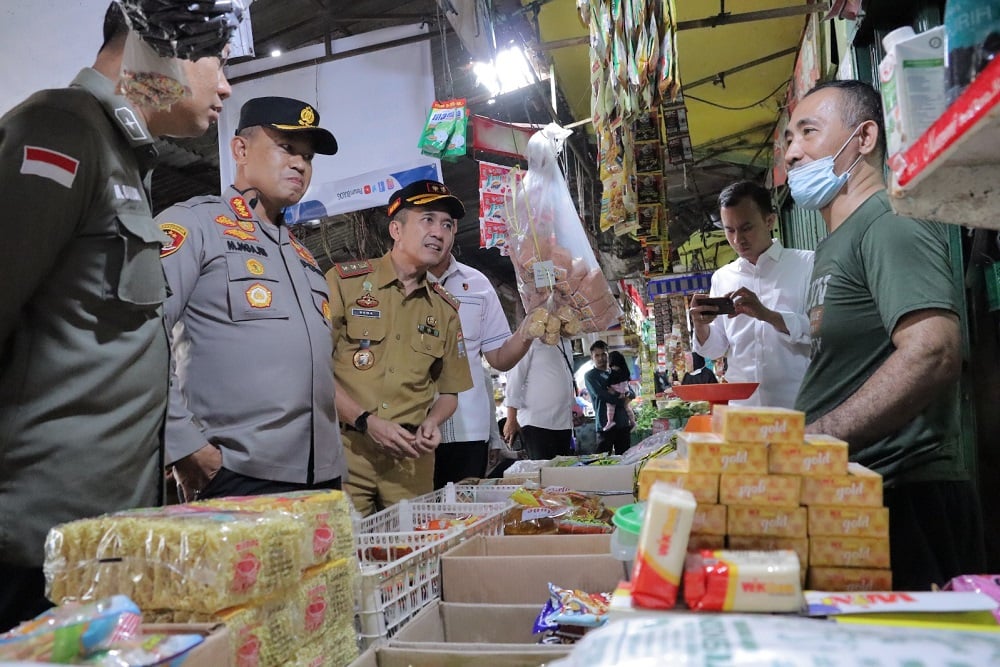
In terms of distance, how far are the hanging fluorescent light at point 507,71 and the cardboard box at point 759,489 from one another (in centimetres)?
366

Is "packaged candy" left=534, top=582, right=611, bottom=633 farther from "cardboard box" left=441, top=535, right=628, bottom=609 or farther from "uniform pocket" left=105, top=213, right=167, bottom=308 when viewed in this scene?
"uniform pocket" left=105, top=213, right=167, bottom=308

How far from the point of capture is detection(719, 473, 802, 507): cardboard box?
0.94 m

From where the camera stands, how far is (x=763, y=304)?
10.8 feet

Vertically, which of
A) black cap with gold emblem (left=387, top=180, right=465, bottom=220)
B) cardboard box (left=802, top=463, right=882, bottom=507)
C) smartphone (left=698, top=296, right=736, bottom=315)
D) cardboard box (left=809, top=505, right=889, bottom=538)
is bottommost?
cardboard box (left=809, top=505, right=889, bottom=538)

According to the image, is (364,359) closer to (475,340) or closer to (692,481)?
(475,340)

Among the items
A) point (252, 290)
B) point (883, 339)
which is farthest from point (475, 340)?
point (883, 339)

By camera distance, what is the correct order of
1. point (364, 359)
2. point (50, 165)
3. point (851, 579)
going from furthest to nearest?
point (364, 359), point (50, 165), point (851, 579)

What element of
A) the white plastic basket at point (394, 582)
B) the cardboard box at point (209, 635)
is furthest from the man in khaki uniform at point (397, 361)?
the cardboard box at point (209, 635)

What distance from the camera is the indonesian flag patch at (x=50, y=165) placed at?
1.39 metres

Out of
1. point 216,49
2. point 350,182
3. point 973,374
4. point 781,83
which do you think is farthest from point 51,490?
point 781,83

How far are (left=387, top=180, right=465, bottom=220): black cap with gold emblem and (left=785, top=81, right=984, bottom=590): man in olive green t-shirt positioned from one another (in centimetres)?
174

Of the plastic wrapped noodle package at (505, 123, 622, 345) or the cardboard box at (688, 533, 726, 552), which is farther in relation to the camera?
the plastic wrapped noodle package at (505, 123, 622, 345)

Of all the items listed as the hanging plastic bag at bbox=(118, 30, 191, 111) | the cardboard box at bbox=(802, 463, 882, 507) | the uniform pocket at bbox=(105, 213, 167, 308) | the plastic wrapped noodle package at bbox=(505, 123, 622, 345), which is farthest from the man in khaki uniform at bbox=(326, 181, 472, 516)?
the cardboard box at bbox=(802, 463, 882, 507)

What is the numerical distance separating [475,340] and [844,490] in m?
3.12
